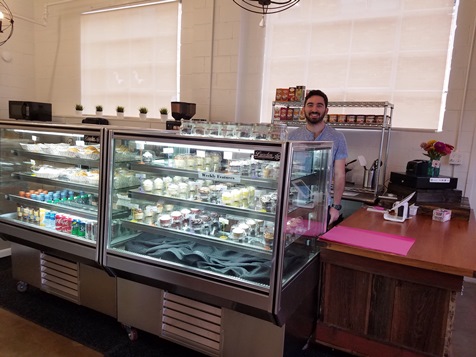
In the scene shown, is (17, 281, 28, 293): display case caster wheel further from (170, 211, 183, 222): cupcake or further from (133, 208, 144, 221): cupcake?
(170, 211, 183, 222): cupcake

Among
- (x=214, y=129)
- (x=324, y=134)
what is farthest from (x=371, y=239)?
(x=214, y=129)

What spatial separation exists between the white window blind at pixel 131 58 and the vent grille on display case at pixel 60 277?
288 cm

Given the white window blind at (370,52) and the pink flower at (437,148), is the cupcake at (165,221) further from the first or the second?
the white window blind at (370,52)

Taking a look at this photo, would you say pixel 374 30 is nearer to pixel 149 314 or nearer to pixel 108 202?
pixel 108 202

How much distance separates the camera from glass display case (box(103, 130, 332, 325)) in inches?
70.6

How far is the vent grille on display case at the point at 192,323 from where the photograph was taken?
2146 millimetres

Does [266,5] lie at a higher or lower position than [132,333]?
higher

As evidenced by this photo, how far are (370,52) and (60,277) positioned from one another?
380 cm

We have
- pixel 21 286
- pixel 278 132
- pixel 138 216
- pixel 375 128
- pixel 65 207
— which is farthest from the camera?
pixel 375 128

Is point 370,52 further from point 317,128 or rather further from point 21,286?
point 21,286

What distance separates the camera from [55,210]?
9.47 feet

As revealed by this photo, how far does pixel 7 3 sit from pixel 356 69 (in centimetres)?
540

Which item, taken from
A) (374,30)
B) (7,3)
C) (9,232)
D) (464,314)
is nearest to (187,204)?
(9,232)

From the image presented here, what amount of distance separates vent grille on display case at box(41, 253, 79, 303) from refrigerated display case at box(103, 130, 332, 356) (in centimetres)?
53
